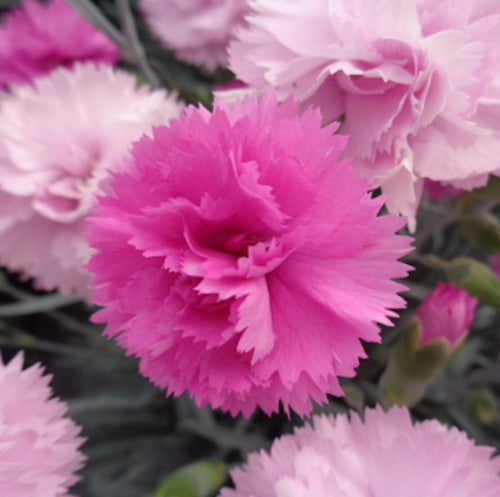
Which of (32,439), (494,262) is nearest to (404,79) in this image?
(32,439)

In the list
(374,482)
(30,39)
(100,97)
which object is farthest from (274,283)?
(30,39)

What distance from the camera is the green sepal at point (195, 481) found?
39 cm

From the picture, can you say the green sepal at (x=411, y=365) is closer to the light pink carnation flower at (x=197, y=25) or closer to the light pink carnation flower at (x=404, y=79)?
the light pink carnation flower at (x=404, y=79)

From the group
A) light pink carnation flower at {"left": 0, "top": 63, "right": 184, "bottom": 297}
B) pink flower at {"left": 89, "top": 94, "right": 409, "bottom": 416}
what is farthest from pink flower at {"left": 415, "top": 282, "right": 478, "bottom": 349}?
light pink carnation flower at {"left": 0, "top": 63, "right": 184, "bottom": 297}

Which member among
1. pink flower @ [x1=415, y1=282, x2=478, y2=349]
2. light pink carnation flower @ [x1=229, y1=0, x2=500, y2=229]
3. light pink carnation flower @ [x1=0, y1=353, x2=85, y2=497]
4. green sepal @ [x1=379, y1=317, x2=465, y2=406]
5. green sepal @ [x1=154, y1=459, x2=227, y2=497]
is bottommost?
green sepal @ [x1=154, y1=459, x2=227, y2=497]

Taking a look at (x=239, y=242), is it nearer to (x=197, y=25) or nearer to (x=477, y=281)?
(x=477, y=281)

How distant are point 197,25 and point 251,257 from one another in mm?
399

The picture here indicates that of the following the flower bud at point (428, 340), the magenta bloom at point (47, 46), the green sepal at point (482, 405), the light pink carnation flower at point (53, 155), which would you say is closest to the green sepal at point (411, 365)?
the flower bud at point (428, 340)

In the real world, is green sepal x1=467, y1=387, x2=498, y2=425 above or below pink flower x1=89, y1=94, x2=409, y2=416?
below

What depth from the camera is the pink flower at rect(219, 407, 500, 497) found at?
0.98ft

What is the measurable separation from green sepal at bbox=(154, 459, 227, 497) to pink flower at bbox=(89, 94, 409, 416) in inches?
6.1

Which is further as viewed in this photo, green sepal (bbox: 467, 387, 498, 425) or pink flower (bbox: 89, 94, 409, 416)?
green sepal (bbox: 467, 387, 498, 425)

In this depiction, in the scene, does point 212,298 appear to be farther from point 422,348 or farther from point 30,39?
point 30,39

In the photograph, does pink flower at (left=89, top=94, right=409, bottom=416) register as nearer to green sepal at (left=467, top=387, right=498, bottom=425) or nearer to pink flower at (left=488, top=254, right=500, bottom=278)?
green sepal at (left=467, top=387, right=498, bottom=425)
